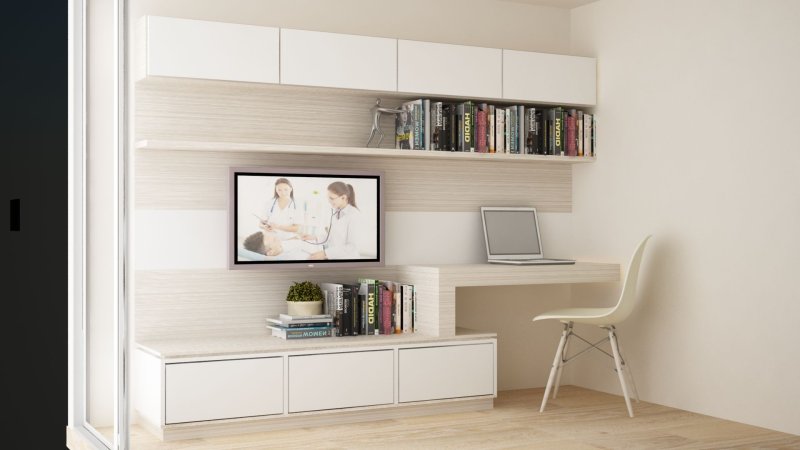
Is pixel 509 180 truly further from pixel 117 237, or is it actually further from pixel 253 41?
pixel 117 237

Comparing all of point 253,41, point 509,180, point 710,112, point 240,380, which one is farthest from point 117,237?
point 710,112

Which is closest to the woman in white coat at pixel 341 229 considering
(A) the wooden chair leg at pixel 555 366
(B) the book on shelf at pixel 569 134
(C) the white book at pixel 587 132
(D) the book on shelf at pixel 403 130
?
(D) the book on shelf at pixel 403 130

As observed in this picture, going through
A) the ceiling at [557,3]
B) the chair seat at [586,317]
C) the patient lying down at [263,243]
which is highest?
the ceiling at [557,3]

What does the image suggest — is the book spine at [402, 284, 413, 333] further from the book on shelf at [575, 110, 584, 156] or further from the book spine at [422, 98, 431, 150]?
the book on shelf at [575, 110, 584, 156]

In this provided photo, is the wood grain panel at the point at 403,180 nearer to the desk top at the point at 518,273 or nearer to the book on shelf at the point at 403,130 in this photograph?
the book on shelf at the point at 403,130

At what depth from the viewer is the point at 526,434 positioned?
4.78m

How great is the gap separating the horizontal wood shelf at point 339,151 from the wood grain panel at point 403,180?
0.09 m

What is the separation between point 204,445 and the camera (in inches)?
178

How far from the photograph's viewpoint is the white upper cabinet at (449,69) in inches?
211

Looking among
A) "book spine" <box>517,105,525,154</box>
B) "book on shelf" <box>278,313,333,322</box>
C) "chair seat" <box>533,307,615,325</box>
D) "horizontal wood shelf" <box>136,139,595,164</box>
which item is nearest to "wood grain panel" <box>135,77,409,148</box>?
"horizontal wood shelf" <box>136,139,595,164</box>

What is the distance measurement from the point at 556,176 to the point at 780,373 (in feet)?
6.21

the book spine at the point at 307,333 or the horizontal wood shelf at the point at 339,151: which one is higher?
the horizontal wood shelf at the point at 339,151

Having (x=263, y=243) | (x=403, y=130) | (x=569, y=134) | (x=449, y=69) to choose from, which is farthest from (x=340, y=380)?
(x=569, y=134)

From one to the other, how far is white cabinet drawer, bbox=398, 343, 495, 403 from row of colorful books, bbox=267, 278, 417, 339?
0.85 ft
